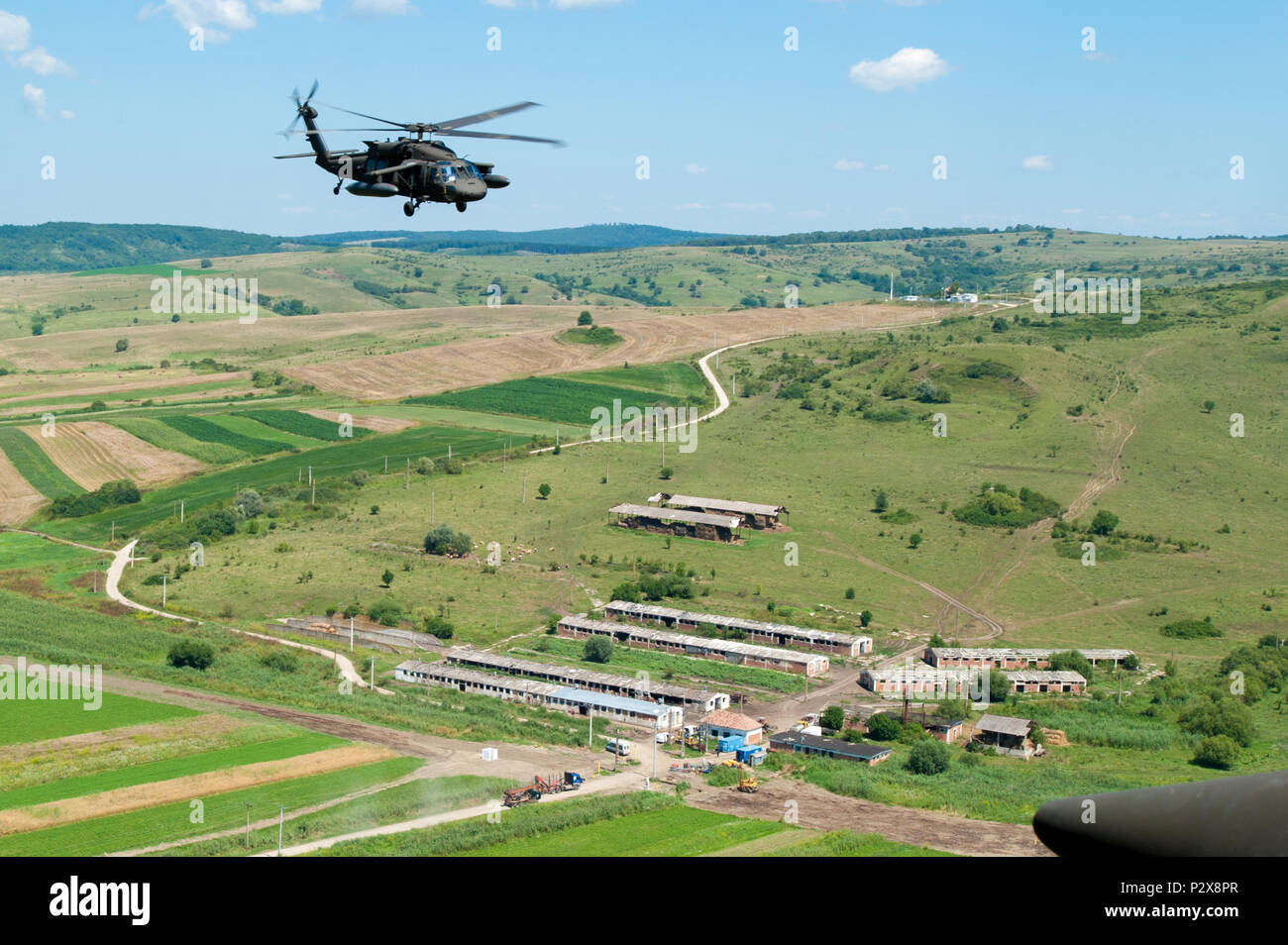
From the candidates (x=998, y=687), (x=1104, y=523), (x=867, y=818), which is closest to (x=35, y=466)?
(x=998, y=687)

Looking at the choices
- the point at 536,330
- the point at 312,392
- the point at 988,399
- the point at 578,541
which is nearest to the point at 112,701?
the point at 578,541

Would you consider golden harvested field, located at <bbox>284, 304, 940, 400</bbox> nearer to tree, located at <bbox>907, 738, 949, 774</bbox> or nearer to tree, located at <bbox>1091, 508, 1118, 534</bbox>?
tree, located at <bbox>1091, 508, 1118, 534</bbox>

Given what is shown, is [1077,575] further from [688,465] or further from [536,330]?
[536,330]

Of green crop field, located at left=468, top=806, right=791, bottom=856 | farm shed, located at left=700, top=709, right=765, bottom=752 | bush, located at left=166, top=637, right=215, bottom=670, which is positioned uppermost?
bush, located at left=166, top=637, right=215, bottom=670

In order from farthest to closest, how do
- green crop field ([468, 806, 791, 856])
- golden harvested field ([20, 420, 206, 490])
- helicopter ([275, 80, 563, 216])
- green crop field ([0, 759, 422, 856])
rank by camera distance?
golden harvested field ([20, 420, 206, 490]) < green crop field ([468, 806, 791, 856]) < green crop field ([0, 759, 422, 856]) < helicopter ([275, 80, 563, 216])

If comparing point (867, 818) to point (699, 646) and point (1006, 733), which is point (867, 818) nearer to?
point (1006, 733)

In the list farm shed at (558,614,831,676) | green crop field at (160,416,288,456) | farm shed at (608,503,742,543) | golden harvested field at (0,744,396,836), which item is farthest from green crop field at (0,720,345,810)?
green crop field at (160,416,288,456)
